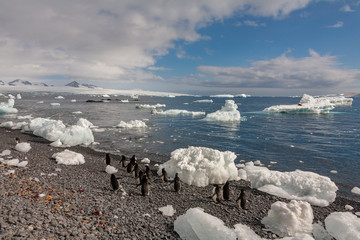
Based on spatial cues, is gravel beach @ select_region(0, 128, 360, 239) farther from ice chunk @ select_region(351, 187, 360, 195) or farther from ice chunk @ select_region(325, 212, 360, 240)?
ice chunk @ select_region(351, 187, 360, 195)

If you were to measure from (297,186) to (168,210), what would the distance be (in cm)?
610

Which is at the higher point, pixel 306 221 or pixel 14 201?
pixel 14 201

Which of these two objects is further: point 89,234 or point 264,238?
point 264,238

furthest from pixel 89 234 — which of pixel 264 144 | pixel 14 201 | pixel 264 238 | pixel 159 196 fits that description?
pixel 264 144

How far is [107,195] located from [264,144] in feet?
55.9

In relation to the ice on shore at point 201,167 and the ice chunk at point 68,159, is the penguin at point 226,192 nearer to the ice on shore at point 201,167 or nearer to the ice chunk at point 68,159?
the ice on shore at point 201,167

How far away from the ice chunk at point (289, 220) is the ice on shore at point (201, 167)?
11.8 feet

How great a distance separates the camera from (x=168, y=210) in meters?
7.47

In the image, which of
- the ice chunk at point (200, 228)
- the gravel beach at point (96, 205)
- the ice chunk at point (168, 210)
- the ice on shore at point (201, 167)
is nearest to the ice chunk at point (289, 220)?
the gravel beach at point (96, 205)

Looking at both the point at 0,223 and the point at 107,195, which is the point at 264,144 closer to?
the point at 107,195

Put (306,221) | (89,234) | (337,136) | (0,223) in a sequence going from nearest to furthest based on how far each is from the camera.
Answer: (0,223) < (89,234) < (306,221) < (337,136)

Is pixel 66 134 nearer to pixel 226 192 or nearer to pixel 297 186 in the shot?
pixel 226 192

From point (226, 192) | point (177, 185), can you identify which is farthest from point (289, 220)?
point (177, 185)

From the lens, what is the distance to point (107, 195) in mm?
8344
